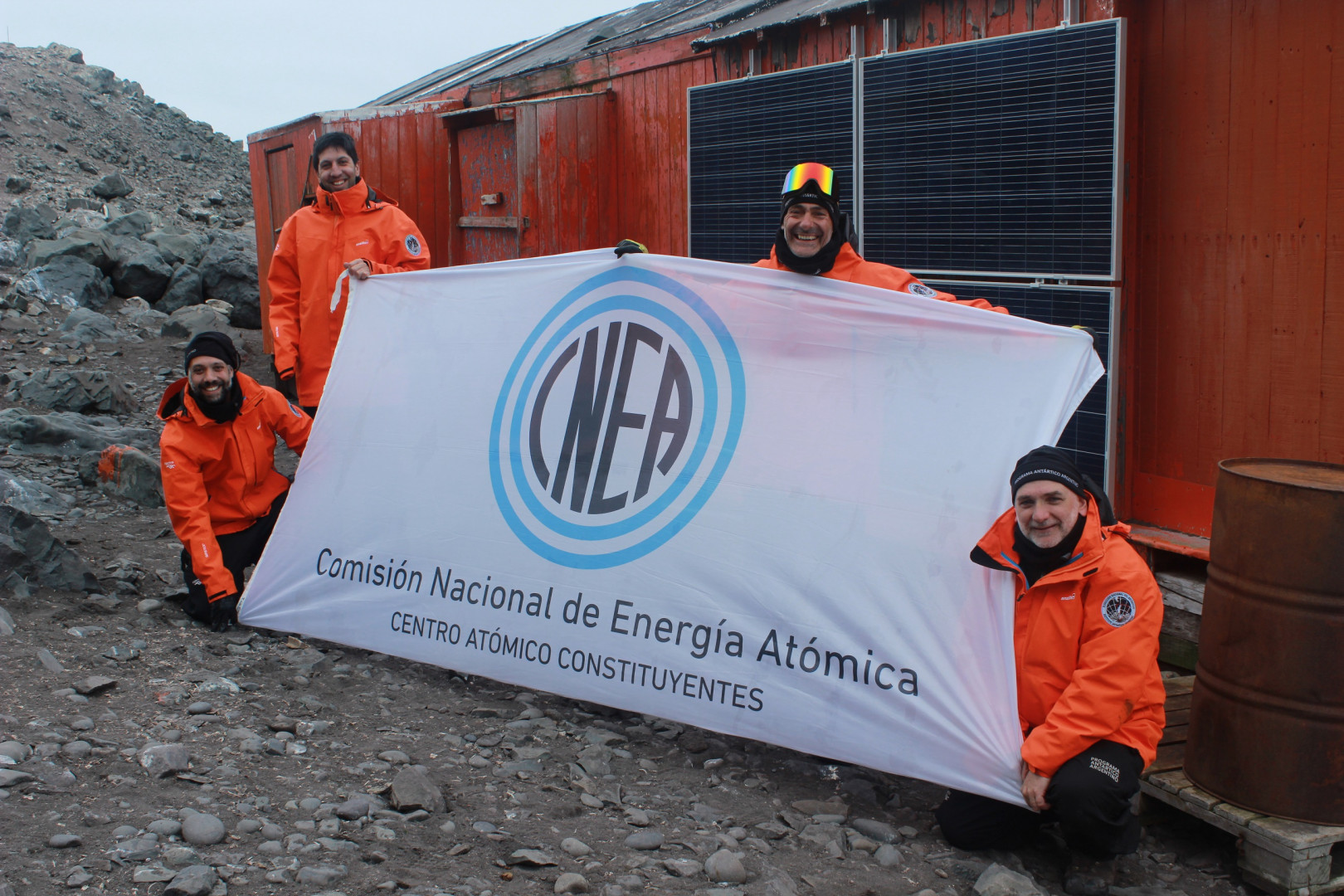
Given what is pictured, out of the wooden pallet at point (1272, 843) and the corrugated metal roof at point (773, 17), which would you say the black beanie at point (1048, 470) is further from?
the corrugated metal roof at point (773, 17)

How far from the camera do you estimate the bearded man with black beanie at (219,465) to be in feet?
16.1

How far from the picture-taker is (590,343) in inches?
174

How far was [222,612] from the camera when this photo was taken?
4898 millimetres

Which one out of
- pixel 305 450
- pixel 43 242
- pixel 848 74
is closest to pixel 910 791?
pixel 305 450

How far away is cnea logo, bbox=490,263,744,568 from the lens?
4.10 m

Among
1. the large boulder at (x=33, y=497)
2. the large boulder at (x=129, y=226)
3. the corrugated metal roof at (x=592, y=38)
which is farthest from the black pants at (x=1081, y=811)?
the large boulder at (x=129, y=226)

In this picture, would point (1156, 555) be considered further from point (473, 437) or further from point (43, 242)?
point (43, 242)

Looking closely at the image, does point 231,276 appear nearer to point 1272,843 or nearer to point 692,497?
point 692,497

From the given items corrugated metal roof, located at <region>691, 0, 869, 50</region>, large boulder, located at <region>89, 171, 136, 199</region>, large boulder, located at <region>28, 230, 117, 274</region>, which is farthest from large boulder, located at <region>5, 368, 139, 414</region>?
large boulder, located at <region>89, 171, 136, 199</region>

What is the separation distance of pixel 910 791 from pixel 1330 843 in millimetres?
1240

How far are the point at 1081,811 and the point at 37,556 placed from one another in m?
4.51

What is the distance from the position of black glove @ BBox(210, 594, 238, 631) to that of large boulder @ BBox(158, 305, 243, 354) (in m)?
7.21

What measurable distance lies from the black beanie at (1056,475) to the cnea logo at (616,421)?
1.05 m

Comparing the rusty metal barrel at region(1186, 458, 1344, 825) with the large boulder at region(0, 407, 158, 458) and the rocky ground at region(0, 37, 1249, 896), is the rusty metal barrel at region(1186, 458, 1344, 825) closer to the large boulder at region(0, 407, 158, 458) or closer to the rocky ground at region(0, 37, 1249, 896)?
the rocky ground at region(0, 37, 1249, 896)
